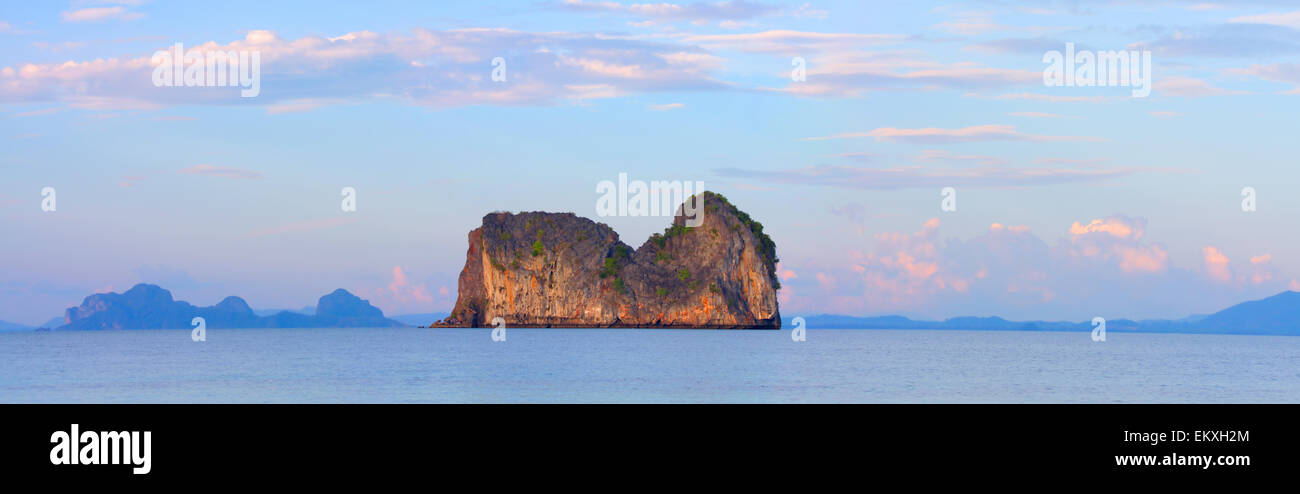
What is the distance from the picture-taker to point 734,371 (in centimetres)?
6912
